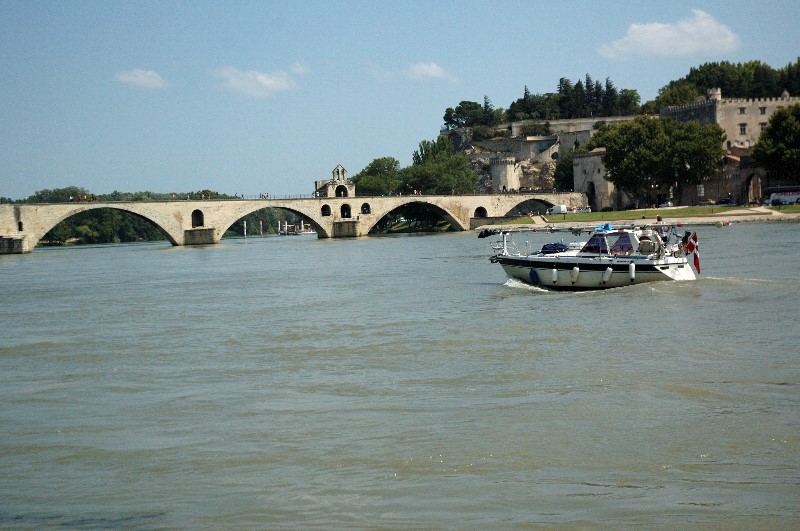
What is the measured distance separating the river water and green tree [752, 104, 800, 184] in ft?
169

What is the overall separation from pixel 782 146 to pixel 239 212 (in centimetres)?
4154

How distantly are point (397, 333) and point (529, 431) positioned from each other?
833cm

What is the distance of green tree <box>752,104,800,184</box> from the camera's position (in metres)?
70.2

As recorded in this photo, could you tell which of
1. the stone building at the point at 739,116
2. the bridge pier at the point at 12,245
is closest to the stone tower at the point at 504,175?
the stone building at the point at 739,116

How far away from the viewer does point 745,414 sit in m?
10.5

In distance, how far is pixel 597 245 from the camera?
83.7 feet

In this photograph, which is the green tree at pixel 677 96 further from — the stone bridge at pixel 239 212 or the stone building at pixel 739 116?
the stone bridge at pixel 239 212

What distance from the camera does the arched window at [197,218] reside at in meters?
77.9

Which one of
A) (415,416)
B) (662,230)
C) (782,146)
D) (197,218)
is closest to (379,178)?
(197,218)

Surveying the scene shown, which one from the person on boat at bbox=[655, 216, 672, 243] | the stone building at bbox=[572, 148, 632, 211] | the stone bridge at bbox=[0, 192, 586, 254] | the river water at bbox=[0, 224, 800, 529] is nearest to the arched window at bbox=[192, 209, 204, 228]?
the stone bridge at bbox=[0, 192, 586, 254]

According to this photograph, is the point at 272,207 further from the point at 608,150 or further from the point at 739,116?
the point at 739,116

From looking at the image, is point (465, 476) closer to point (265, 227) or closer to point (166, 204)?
point (166, 204)

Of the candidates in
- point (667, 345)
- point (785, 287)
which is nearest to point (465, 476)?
point (667, 345)

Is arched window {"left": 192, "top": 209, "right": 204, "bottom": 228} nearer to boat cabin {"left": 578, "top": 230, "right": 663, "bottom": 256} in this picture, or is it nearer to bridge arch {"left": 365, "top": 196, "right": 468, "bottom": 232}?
bridge arch {"left": 365, "top": 196, "right": 468, "bottom": 232}
